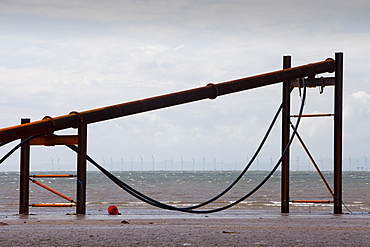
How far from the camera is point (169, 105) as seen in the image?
51.1 ft

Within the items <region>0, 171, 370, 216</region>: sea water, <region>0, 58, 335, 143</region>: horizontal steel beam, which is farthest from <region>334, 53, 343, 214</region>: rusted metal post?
<region>0, 171, 370, 216</region>: sea water

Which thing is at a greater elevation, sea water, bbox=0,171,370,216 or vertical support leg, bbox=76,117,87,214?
vertical support leg, bbox=76,117,87,214

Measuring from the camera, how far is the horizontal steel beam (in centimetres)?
1378

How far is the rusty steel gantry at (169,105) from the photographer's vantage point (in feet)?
47.0

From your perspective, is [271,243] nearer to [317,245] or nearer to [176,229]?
[317,245]

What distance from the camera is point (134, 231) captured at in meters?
11.0

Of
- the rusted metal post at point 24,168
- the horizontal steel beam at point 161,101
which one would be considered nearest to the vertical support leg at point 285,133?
the horizontal steel beam at point 161,101

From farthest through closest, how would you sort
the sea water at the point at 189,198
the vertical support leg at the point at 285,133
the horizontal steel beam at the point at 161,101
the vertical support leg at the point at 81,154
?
the sea water at the point at 189,198
the vertical support leg at the point at 285,133
the vertical support leg at the point at 81,154
the horizontal steel beam at the point at 161,101

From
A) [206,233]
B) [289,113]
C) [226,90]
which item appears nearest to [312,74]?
[289,113]

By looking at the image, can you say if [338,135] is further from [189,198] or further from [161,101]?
[189,198]

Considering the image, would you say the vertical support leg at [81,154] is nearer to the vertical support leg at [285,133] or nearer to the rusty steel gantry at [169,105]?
the rusty steel gantry at [169,105]

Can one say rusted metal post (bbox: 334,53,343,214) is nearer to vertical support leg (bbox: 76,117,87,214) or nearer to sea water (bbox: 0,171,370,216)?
sea water (bbox: 0,171,370,216)

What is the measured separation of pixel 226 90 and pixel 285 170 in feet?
9.71

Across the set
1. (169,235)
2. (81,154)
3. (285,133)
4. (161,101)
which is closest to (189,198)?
(285,133)
